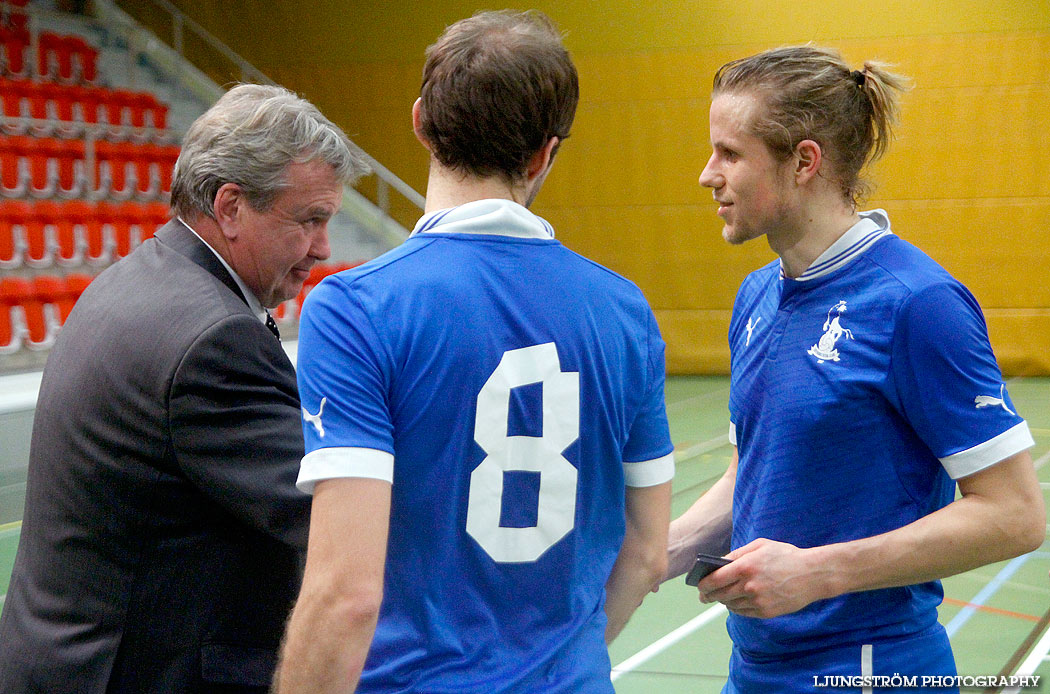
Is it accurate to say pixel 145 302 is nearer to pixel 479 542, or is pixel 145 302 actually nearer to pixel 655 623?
pixel 479 542

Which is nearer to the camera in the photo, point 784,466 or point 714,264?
point 784,466

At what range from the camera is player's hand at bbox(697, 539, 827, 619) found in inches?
49.3

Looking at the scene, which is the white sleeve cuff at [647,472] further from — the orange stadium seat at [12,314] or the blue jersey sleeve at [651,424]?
the orange stadium seat at [12,314]

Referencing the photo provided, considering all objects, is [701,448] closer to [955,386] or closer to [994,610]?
[994,610]

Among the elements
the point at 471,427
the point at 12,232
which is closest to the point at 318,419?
the point at 471,427

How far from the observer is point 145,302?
130cm

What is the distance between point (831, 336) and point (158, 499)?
0.90 m

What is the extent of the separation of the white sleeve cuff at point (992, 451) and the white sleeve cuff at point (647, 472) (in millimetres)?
356

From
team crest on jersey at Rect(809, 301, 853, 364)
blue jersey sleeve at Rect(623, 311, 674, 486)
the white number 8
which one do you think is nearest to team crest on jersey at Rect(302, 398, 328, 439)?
the white number 8

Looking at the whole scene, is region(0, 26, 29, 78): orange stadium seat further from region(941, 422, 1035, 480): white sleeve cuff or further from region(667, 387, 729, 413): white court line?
region(941, 422, 1035, 480): white sleeve cuff

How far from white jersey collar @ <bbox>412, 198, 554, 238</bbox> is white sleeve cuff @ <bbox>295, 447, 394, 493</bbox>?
239mm

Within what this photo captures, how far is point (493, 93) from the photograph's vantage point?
40.4 inches

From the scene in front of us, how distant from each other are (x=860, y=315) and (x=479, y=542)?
2.02 feet

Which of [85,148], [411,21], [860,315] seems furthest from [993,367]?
[411,21]
